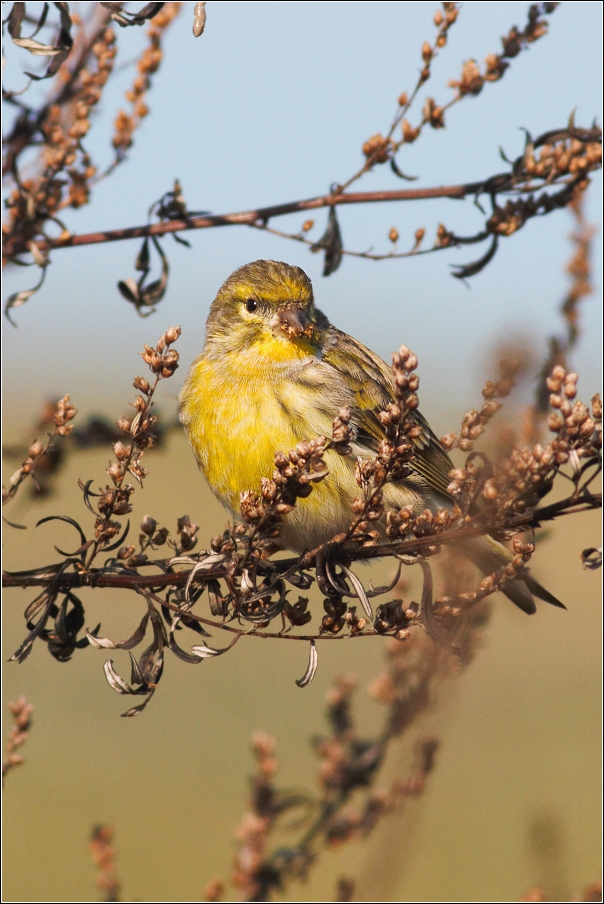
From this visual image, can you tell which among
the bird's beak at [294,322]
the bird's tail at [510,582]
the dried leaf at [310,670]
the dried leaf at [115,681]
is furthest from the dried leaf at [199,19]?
the bird's tail at [510,582]

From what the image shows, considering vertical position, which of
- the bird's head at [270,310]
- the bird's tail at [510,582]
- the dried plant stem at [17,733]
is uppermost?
the bird's head at [270,310]

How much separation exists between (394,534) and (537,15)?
2124mm

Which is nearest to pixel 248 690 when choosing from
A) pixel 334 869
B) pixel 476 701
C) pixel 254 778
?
pixel 476 701

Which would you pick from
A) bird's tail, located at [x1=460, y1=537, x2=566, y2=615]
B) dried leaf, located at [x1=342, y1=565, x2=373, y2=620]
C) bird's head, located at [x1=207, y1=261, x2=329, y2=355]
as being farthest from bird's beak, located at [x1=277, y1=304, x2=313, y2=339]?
dried leaf, located at [x1=342, y1=565, x2=373, y2=620]

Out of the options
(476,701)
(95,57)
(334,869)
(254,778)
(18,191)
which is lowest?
(254,778)

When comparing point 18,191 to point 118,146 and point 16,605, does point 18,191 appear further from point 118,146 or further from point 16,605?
point 16,605

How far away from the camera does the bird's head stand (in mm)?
3760

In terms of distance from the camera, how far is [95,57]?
3.43 meters

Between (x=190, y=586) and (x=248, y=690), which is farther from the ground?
(x=248, y=690)

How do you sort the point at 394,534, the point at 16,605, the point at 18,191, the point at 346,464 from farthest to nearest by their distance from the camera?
the point at 16,605 → the point at 346,464 → the point at 18,191 → the point at 394,534

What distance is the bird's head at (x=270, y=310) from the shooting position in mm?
3760

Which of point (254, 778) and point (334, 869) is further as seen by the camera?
point (334, 869)

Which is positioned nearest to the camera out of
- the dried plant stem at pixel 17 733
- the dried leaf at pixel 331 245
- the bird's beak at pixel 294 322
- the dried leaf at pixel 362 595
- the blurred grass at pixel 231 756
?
the dried leaf at pixel 362 595

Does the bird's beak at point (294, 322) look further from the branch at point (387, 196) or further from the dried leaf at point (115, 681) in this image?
the dried leaf at point (115, 681)
